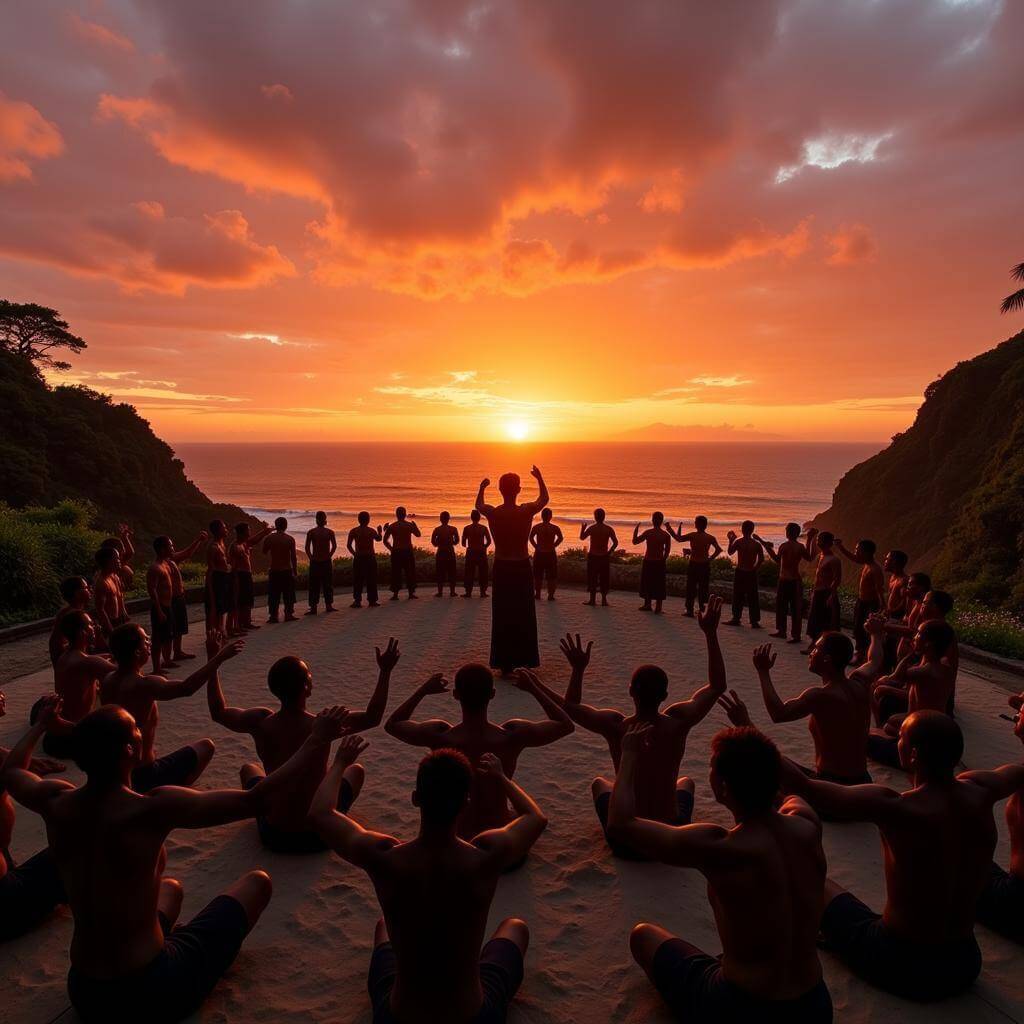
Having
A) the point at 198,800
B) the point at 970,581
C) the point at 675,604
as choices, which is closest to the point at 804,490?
the point at 970,581

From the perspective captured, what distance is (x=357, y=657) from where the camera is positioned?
1045cm

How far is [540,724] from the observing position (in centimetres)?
443

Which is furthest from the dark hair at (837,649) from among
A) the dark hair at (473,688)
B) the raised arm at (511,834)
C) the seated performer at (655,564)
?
the seated performer at (655,564)

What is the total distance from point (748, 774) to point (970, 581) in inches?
780

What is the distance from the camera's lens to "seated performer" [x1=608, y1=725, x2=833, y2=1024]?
2.71 metres

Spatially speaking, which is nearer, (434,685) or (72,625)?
(434,685)

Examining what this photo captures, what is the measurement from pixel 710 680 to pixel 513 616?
208 inches

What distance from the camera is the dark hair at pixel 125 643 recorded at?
5.26 meters

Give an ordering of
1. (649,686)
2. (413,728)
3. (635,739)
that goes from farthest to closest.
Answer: (413,728) < (649,686) < (635,739)

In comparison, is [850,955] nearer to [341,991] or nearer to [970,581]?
[341,991]

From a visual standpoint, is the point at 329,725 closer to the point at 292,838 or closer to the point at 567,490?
the point at 292,838

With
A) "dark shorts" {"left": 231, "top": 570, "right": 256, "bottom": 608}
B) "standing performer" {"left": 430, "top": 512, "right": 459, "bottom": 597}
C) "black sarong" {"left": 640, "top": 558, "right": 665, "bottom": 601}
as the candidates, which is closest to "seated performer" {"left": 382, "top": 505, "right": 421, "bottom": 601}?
"standing performer" {"left": 430, "top": 512, "right": 459, "bottom": 597}

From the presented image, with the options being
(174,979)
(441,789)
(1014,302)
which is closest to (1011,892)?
(441,789)

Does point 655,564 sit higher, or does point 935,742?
point 935,742
